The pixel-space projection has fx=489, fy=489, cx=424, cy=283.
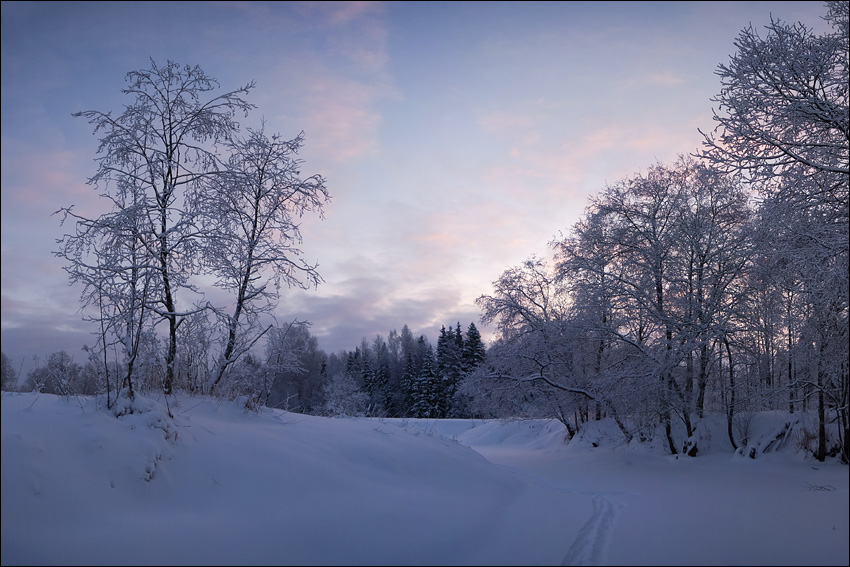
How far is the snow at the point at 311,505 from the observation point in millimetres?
4168

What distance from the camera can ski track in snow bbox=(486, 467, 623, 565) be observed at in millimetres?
5262

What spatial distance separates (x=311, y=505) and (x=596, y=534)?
3.69m

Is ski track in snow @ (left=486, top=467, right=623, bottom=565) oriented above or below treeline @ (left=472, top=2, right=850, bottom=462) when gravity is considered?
below

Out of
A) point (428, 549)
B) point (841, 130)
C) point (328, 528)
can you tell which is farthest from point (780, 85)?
point (328, 528)

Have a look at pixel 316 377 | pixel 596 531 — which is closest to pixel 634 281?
pixel 596 531

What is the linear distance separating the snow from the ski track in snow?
0.11ft

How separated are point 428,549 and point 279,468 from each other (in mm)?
2111

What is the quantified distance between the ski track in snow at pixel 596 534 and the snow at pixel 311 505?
0.03 meters

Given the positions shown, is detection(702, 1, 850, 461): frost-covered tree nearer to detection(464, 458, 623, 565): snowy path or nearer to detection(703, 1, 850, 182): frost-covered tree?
detection(703, 1, 850, 182): frost-covered tree

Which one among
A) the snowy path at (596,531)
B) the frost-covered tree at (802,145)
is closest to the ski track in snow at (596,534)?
the snowy path at (596,531)

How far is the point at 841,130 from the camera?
875 cm

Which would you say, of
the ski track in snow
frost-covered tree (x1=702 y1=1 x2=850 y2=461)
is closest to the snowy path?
the ski track in snow

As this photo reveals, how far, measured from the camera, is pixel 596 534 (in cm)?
634

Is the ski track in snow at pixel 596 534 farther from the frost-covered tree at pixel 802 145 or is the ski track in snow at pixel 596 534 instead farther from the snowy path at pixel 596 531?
the frost-covered tree at pixel 802 145
